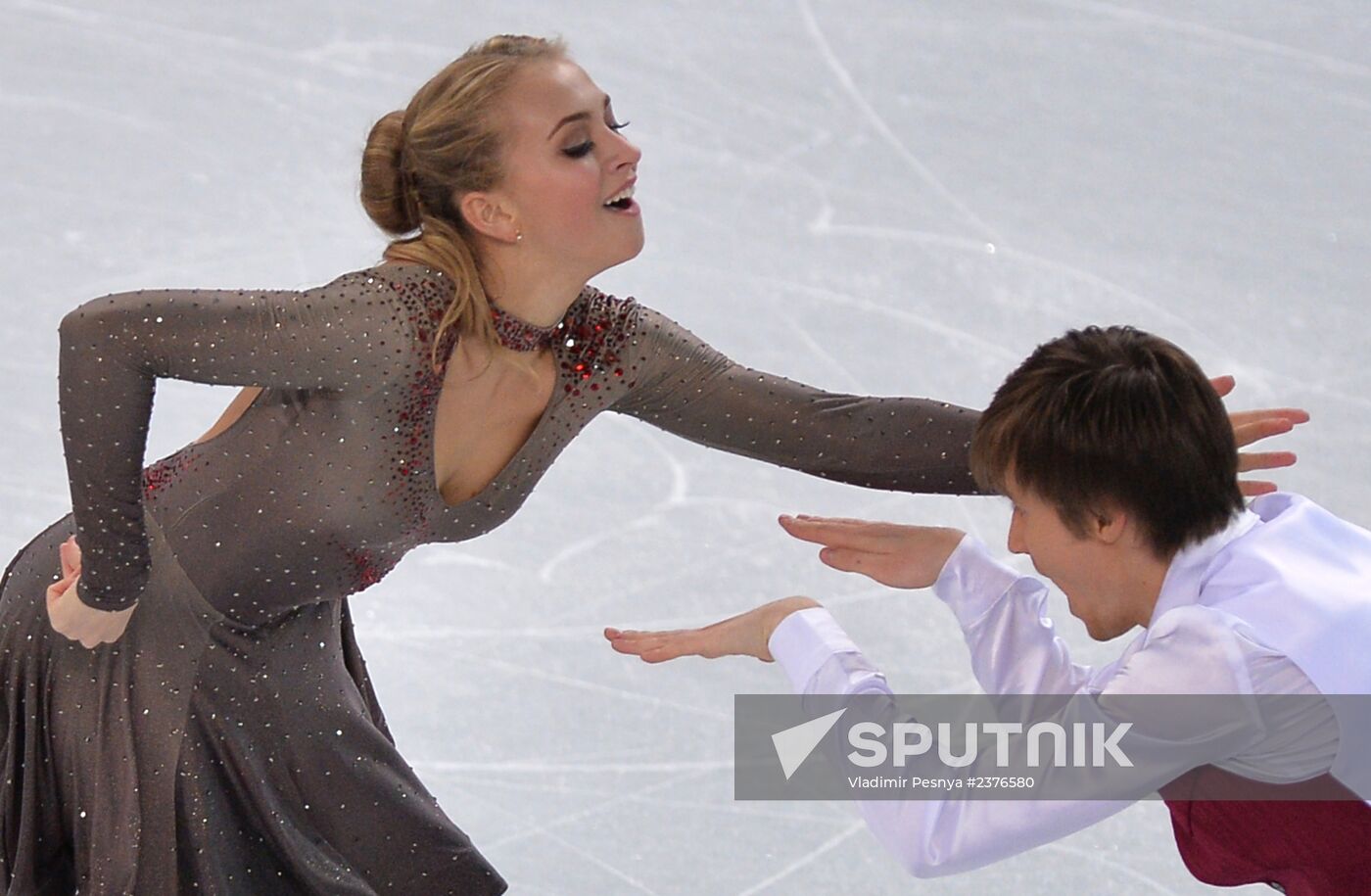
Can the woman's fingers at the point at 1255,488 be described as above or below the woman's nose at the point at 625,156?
below

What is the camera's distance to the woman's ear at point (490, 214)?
6.74 feet

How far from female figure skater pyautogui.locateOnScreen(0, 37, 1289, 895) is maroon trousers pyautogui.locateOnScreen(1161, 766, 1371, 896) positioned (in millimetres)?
468

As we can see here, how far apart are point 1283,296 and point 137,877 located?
9.86 ft

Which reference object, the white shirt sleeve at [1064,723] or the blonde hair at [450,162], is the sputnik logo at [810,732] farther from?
the blonde hair at [450,162]

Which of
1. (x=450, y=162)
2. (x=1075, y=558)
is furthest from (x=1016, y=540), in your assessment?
(x=450, y=162)

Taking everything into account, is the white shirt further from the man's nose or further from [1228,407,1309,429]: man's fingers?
[1228,407,1309,429]: man's fingers

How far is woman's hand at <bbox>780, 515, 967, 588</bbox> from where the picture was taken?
2076 millimetres

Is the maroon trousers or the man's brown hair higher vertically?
the man's brown hair

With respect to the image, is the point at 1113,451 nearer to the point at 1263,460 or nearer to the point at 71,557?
the point at 1263,460

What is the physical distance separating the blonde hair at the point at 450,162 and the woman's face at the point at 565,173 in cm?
2

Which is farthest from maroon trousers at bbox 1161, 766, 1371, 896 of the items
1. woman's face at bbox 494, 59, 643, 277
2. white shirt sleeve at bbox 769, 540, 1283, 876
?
woman's face at bbox 494, 59, 643, 277

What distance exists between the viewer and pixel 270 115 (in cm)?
480

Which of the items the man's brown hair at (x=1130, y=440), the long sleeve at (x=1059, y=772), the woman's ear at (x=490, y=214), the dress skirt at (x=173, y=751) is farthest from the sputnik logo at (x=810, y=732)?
the woman's ear at (x=490, y=214)

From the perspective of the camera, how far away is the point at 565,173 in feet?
6.74
